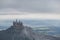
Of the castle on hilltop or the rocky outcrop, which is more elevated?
the castle on hilltop

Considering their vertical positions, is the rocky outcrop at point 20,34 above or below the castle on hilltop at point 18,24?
below

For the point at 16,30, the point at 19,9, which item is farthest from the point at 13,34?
the point at 19,9

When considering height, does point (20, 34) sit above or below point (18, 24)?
below

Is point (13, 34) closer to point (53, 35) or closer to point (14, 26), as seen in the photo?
point (14, 26)

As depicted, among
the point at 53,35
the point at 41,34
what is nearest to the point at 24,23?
the point at 41,34

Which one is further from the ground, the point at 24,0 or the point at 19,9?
the point at 24,0

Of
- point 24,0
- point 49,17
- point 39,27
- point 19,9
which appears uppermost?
point 24,0

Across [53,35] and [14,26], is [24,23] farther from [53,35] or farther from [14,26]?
[53,35]
